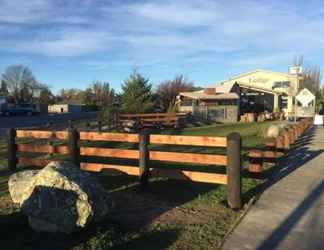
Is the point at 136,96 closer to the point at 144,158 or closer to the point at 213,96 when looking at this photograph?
the point at 213,96

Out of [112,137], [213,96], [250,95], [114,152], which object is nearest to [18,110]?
[213,96]

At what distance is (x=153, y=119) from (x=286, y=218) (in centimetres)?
2174

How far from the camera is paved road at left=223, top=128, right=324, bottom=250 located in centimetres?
504

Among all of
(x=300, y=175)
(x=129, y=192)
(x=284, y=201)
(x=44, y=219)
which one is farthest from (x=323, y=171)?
(x=44, y=219)

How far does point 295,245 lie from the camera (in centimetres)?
493

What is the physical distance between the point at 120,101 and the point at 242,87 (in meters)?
20.4

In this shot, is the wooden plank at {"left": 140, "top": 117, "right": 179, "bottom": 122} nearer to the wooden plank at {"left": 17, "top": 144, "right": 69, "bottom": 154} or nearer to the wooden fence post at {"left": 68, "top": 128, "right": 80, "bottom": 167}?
the wooden plank at {"left": 17, "top": 144, "right": 69, "bottom": 154}

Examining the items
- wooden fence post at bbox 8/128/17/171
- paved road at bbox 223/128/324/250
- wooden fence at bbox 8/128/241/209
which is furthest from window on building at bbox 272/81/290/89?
wooden fence at bbox 8/128/241/209

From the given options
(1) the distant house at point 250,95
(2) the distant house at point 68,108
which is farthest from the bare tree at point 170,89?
(2) the distant house at point 68,108

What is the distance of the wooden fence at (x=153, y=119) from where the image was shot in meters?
26.7

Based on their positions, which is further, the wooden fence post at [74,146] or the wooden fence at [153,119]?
the wooden fence at [153,119]

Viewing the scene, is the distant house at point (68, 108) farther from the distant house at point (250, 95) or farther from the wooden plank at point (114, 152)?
the wooden plank at point (114, 152)

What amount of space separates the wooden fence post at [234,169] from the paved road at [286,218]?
1.07 feet

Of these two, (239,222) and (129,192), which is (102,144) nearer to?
(129,192)
